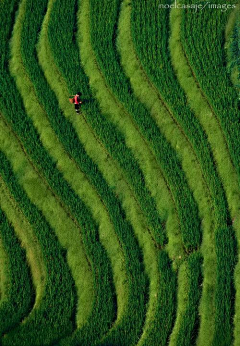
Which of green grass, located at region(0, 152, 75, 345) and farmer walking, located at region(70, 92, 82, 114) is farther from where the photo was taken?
farmer walking, located at region(70, 92, 82, 114)

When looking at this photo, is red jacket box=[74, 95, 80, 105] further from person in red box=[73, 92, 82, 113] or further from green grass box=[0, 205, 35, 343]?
green grass box=[0, 205, 35, 343]

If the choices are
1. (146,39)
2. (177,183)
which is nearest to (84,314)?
(177,183)

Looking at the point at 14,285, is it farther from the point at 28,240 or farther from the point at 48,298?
the point at 28,240

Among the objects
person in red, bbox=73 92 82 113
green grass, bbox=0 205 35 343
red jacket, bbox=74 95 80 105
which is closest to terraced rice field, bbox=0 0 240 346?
green grass, bbox=0 205 35 343

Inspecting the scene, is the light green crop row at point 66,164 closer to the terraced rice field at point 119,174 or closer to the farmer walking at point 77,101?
the terraced rice field at point 119,174

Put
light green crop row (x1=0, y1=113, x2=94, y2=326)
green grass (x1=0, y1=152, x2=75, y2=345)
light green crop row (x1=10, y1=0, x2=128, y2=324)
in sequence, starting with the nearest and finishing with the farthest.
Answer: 1. green grass (x1=0, y1=152, x2=75, y2=345)
2. light green crop row (x1=0, y1=113, x2=94, y2=326)
3. light green crop row (x1=10, y1=0, x2=128, y2=324)

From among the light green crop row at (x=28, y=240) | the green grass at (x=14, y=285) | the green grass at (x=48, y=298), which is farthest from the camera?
the light green crop row at (x=28, y=240)

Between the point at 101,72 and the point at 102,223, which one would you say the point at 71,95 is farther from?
the point at 102,223

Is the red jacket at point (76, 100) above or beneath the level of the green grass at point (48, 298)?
above

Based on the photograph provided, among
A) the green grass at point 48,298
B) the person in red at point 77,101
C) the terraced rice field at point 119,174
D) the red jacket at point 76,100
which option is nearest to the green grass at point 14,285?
the terraced rice field at point 119,174
